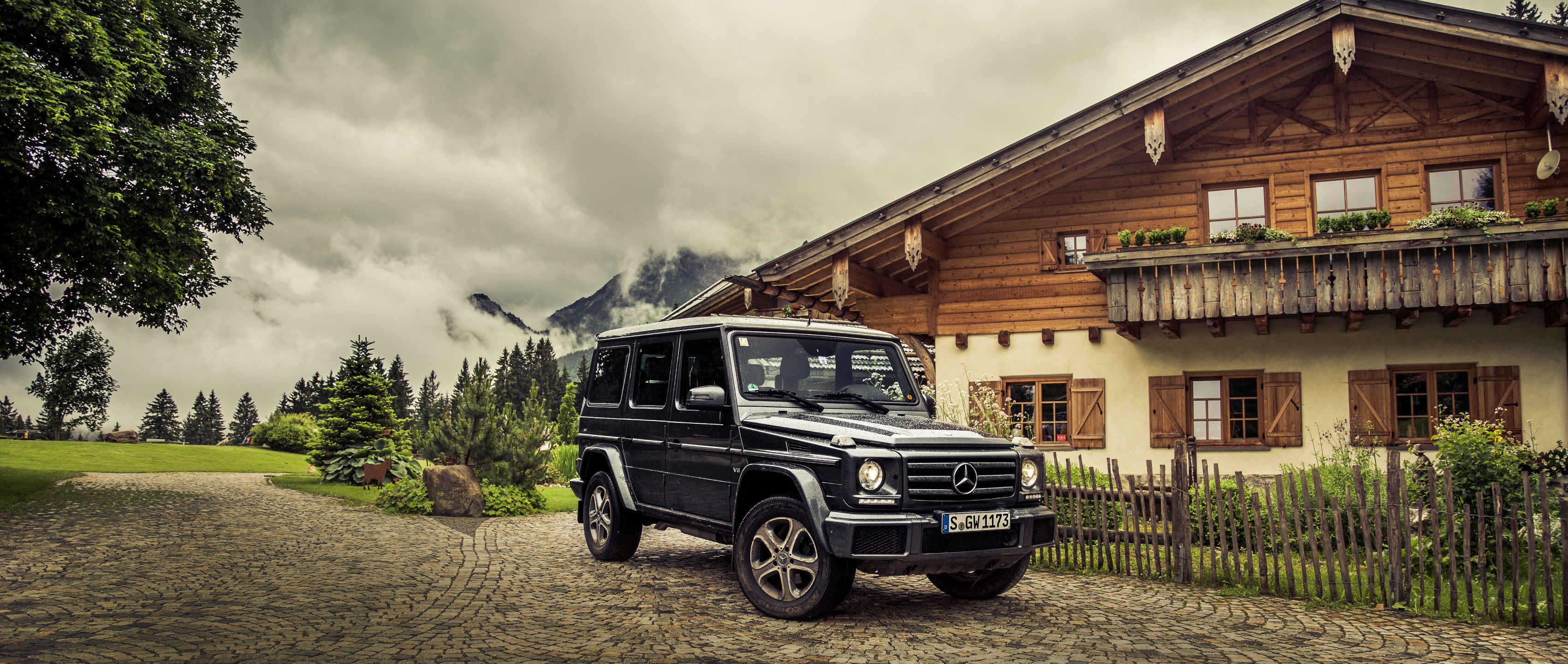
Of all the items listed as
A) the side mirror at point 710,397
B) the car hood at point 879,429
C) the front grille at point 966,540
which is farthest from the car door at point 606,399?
the front grille at point 966,540

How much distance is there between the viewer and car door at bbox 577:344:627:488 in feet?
29.6

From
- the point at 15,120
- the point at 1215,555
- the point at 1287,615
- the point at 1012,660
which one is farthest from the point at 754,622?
the point at 15,120

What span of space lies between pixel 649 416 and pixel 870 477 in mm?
3001

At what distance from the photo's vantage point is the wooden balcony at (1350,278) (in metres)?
12.6

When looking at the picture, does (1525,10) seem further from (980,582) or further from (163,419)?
(163,419)

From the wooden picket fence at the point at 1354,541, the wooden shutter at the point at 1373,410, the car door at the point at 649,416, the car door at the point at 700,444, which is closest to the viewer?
the wooden picket fence at the point at 1354,541

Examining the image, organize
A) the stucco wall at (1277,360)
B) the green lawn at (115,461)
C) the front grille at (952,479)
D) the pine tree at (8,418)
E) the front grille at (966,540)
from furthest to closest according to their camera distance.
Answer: the pine tree at (8,418) → the green lawn at (115,461) → the stucco wall at (1277,360) → the front grille at (952,479) → the front grille at (966,540)

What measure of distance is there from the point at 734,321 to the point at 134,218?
40.3ft

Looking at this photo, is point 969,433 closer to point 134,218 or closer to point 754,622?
point 754,622

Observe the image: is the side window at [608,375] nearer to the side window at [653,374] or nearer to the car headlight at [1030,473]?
the side window at [653,374]

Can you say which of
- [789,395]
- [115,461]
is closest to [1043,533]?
[789,395]

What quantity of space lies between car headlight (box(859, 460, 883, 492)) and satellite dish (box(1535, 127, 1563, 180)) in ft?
46.3

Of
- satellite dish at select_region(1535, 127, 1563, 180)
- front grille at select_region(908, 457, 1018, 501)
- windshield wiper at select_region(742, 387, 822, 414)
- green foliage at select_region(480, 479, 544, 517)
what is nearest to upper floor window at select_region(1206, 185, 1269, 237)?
satellite dish at select_region(1535, 127, 1563, 180)

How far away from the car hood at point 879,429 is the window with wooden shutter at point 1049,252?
33.9 feet
